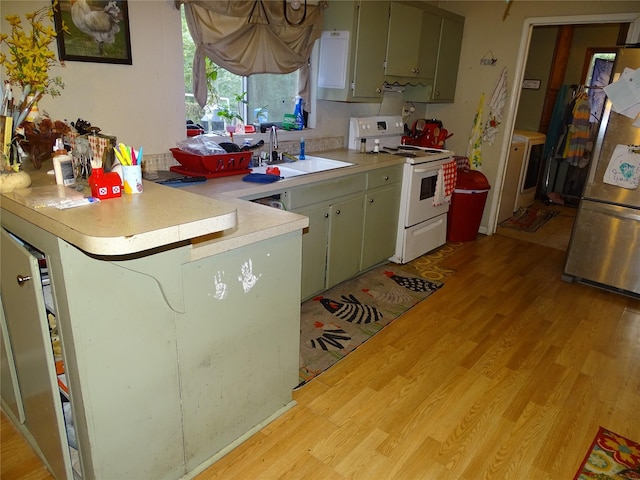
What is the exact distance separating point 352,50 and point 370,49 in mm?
191

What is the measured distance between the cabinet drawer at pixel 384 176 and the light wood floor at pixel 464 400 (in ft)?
3.18

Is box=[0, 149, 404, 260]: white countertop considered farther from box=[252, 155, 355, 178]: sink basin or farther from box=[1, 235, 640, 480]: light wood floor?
box=[252, 155, 355, 178]: sink basin

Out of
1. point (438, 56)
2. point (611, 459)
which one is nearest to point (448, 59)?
point (438, 56)

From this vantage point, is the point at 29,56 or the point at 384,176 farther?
the point at 384,176

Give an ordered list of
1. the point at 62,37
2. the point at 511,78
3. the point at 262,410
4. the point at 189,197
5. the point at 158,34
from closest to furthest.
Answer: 1. the point at 189,197
2. the point at 262,410
3. the point at 62,37
4. the point at 158,34
5. the point at 511,78

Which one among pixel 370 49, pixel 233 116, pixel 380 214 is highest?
pixel 370 49

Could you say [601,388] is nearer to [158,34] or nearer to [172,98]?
[172,98]

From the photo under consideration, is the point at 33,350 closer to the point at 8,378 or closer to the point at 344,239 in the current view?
the point at 8,378

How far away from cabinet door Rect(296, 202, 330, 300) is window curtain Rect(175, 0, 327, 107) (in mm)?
1032

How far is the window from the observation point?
→ 9.46ft

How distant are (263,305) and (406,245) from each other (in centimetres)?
225

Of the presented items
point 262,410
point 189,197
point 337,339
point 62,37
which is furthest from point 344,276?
point 62,37

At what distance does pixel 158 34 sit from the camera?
254 cm

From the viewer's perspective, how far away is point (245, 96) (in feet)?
10.7
